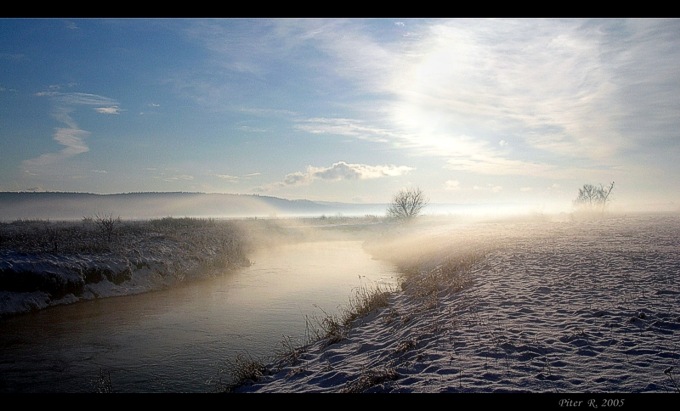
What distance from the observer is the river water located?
1049 centimetres

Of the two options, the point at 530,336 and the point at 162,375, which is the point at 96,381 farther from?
the point at 530,336

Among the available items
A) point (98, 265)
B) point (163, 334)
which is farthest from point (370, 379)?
point (98, 265)

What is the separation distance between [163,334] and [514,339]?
13111mm

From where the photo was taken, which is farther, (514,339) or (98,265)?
(98,265)

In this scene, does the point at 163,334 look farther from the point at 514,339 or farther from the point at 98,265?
the point at 514,339

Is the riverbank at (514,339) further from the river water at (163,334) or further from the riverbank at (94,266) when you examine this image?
the riverbank at (94,266)

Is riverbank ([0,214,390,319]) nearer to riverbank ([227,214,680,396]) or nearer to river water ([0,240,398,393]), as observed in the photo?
river water ([0,240,398,393])

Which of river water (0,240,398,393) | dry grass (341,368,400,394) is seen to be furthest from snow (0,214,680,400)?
river water (0,240,398,393)

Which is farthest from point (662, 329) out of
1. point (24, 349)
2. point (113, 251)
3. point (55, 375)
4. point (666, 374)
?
point (113, 251)

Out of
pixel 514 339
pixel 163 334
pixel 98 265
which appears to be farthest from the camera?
pixel 98 265

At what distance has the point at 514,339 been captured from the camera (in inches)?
346

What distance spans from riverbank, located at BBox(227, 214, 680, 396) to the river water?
2465 mm

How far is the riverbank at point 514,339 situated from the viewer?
22.6 feet

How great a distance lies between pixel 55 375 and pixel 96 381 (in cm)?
150
